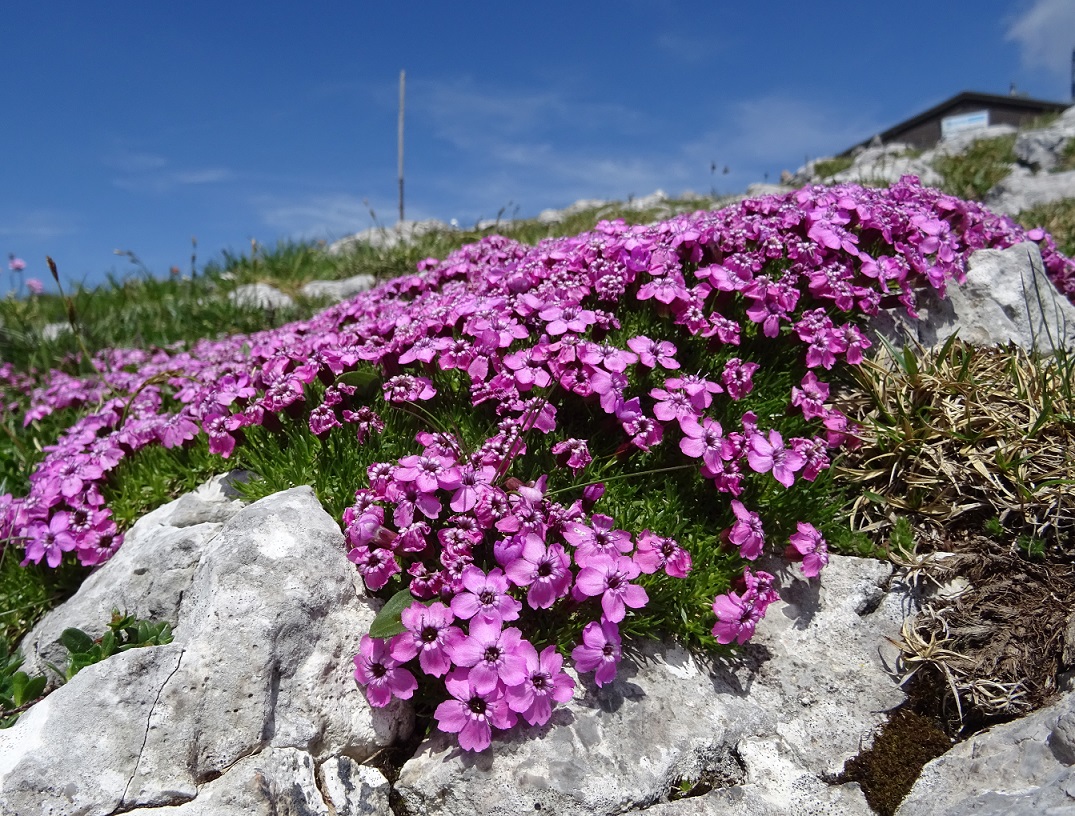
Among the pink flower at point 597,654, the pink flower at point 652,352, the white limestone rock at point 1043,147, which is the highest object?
the white limestone rock at point 1043,147

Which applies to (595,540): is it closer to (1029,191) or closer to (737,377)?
(737,377)

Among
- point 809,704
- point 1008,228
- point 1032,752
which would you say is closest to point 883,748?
point 809,704

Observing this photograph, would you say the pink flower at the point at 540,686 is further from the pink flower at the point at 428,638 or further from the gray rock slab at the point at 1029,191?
the gray rock slab at the point at 1029,191

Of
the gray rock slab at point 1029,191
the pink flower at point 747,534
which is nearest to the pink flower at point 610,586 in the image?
the pink flower at point 747,534

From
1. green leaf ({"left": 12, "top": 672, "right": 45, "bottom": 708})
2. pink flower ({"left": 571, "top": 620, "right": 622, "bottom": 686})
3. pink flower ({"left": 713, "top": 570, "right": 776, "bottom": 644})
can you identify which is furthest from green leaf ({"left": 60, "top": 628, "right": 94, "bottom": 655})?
pink flower ({"left": 713, "top": 570, "right": 776, "bottom": 644})

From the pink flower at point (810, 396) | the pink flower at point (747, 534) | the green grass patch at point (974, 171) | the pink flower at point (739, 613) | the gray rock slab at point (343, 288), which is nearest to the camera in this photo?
the pink flower at point (739, 613)

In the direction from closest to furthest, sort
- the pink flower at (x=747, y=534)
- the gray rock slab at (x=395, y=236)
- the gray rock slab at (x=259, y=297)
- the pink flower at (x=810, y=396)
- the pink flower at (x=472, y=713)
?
the pink flower at (x=472, y=713), the pink flower at (x=747, y=534), the pink flower at (x=810, y=396), the gray rock slab at (x=259, y=297), the gray rock slab at (x=395, y=236)
